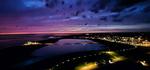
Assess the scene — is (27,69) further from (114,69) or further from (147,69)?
(147,69)

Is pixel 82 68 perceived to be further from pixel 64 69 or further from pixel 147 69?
pixel 147 69

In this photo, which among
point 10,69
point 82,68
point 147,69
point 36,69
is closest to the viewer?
point 147,69

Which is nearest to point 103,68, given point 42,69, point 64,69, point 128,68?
point 128,68

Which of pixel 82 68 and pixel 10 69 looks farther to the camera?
pixel 10 69

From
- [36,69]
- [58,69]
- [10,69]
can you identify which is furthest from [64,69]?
[10,69]

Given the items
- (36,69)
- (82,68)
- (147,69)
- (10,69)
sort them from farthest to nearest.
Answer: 1. (10,69)
2. (36,69)
3. (82,68)
4. (147,69)

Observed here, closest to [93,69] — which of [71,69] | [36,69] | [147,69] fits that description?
[71,69]

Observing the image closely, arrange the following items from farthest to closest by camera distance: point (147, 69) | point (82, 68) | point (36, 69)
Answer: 1. point (36, 69)
2. point (82, 68)
3. point (147, 69)

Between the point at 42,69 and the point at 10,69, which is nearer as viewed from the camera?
the point at 42,69
